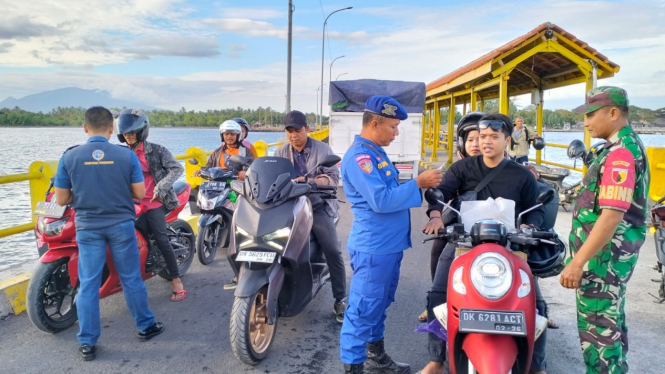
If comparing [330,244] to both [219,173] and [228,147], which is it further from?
[228,147]

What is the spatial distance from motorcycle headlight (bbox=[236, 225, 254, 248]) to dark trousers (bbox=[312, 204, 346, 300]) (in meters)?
0.78

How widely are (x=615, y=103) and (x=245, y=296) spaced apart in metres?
2.47

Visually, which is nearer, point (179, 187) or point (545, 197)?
point (545, 197)

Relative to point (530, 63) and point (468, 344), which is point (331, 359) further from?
point (530, 63)

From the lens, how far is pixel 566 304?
4.35m

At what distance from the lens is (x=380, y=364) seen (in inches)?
122

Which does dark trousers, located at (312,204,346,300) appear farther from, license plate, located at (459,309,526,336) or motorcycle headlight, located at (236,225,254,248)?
license plate, located at (459,309,526,336)

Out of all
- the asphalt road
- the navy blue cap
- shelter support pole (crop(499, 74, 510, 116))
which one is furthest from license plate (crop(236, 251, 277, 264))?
shelter support pole (crop(499, 74, 510, 116))

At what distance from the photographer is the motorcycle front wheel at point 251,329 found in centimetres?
306

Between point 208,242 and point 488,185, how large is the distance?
364cm

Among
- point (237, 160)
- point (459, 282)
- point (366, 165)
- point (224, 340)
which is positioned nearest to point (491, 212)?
point (459, 282)

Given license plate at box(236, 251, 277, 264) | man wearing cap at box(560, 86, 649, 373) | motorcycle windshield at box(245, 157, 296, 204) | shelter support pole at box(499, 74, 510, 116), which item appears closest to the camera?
man wearing cap at box(560, 86, 649, 373)

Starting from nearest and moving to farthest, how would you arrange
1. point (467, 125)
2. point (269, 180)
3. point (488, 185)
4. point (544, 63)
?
1. point (488, 185)
2. point (269, 180)
3. point (467, 125)
4. point (544, 63)

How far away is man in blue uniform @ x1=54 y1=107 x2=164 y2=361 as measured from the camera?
329cm
